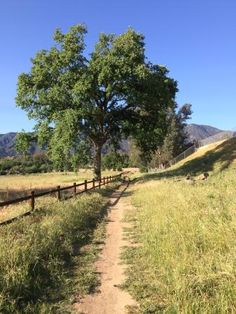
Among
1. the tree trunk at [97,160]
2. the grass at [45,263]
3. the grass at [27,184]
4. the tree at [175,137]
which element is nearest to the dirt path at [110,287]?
the grass at [45,263]

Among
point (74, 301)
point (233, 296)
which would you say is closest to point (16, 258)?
point (74, 301)

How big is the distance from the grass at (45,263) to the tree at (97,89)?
22021 millimetres

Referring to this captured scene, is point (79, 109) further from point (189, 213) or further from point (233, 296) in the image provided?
point (233, 296)

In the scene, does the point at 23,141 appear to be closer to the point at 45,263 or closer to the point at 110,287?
the point at 45,263

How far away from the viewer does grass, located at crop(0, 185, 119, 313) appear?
23.5 ft

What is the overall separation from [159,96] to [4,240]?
30611 millimetres

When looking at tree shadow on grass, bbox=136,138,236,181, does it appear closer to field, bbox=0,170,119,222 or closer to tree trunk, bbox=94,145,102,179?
tree trunk, bbox=94,145,102,179

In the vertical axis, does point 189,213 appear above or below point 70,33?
below

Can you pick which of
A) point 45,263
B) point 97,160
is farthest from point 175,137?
point 45,263

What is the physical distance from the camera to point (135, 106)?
4006cm

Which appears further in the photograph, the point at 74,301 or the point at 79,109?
the point at 79,109

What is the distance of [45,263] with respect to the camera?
905 centimetres

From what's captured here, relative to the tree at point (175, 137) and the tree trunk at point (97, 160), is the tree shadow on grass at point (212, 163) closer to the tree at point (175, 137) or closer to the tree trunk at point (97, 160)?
the tree trunk at point (97, 160)

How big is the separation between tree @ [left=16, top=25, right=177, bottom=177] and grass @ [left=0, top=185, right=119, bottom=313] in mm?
22021
